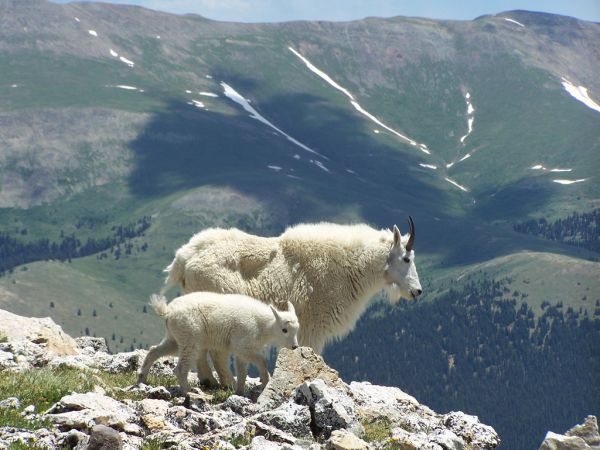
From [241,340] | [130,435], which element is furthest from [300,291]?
[130,435]

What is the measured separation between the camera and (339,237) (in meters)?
26.5

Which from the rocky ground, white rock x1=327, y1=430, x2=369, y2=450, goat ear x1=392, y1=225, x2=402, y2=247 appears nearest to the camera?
the rocky ground

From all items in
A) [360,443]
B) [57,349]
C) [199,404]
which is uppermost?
[360,443]

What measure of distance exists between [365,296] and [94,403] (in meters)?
12.1

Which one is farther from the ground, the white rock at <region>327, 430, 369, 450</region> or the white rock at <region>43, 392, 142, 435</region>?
the white rock at <region>327, 430, 369, 450</region>

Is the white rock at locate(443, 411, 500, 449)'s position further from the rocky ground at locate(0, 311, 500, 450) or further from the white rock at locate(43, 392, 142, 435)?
the white rock at locate(43, 392, 142, 435)

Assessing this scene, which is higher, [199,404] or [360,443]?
[360,443]

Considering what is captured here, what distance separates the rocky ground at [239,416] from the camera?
47.3ft

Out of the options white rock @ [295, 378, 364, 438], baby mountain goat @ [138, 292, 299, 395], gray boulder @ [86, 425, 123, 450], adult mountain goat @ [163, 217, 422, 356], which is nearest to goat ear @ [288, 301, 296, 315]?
baby mountain goat @ [138, 292, 299, 395]

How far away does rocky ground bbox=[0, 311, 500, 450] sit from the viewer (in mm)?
14414

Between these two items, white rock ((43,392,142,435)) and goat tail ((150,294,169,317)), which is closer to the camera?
white rock ((43,392,142,435))

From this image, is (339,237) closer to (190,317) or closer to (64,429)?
(190,317)

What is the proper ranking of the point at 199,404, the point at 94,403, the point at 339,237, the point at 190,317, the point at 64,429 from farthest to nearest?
the point at 339,237 < the point at 190,317 < the point at 199,404 < the point at 94,403 < the point at 64,429

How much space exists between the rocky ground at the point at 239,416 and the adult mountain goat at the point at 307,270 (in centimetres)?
305
